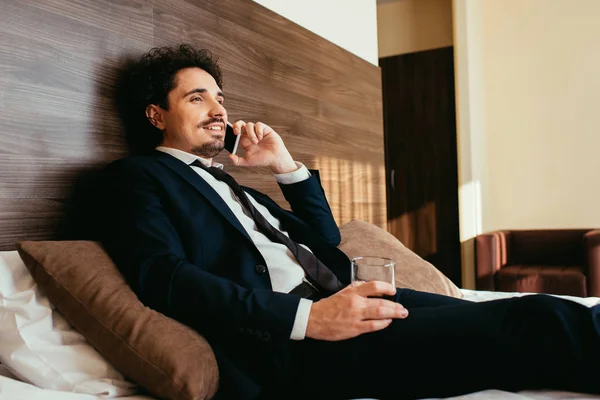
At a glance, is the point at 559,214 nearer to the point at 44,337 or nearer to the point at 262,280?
the point at 262,280

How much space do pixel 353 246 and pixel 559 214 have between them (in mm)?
3310

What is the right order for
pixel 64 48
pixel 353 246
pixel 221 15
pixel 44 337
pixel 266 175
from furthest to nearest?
pixel 266 175 → pixel 221 15 → pixel 353 246 → pixel 64 48 → pixel 44 337

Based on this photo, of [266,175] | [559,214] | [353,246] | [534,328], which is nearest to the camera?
[534,328]

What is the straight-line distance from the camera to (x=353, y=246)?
6.59 ft

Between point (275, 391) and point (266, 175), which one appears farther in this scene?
point (266, 175)

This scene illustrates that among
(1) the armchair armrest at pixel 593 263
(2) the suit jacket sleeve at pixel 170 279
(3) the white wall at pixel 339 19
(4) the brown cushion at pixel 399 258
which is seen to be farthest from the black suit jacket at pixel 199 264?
(1) the armchair armrest at pixel 593 263

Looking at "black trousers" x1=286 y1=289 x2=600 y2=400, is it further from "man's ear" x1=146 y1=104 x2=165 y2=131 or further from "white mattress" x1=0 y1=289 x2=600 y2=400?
"man's ear" x1=146 y1=104 x2=165 y2=131

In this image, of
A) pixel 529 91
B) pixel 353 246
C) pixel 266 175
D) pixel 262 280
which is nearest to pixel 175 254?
pixel 262 280

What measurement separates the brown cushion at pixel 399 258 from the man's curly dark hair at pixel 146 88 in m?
0.80

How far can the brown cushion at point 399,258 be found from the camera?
1945 mm

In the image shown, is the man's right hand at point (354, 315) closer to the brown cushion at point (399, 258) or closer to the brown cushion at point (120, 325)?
the brown cushion at point (120, 325)

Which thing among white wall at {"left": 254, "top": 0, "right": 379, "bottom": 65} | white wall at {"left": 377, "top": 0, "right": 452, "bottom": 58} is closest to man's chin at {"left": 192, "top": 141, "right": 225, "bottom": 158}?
white wall at {"left": 254, "top": 0, "right": 379, "bottom": 65}

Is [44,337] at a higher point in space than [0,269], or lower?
lower

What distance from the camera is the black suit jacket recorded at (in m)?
1.10
